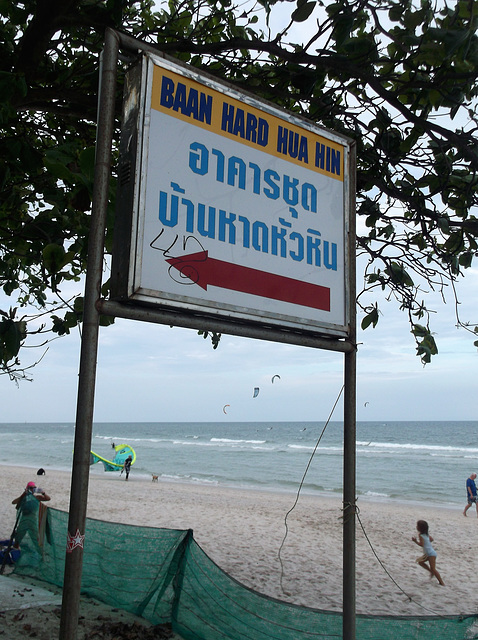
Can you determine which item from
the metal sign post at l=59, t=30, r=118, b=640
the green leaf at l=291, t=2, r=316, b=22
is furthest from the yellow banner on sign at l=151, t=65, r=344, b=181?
the green leaf at l=291, t=2, r=316, b=22

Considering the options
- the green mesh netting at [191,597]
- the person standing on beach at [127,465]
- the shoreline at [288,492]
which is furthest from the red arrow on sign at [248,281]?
the person standing on beach at [127,465]

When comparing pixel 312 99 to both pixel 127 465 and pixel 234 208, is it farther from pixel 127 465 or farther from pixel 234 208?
pixel 127 465

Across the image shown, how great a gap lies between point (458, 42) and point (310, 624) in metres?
3.81

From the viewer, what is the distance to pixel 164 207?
7.25ft

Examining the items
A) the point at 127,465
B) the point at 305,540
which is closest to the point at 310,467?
the point at 127,465

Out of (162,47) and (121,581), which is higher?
(162,47)

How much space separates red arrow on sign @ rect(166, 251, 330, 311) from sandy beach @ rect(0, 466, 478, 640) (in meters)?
1.14

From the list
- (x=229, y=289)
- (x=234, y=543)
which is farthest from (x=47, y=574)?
(x=234, y=543)

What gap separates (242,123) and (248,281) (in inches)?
29.0

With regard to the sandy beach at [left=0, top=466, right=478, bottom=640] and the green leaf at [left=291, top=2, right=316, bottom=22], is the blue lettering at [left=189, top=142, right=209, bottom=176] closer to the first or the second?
the green leaf at [left=291, top=2, right=316, bottom=22]

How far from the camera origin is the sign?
219 centimetres

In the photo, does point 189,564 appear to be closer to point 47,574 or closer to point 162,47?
point 47,574

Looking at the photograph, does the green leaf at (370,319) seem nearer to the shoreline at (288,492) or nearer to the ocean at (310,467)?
the shoreline at (288,492)

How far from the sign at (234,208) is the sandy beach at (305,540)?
1212mm
